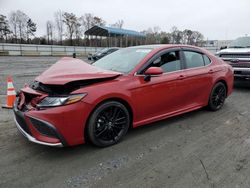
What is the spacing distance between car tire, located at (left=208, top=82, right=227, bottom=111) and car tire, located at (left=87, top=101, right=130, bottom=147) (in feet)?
8.10

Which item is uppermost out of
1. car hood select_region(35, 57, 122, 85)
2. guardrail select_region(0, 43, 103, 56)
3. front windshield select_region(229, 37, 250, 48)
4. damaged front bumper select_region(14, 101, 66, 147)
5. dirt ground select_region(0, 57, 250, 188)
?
guardrail select_region(0, 43, 103, 56)

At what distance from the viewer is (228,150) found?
10.8 feet

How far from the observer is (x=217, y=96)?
16.9ft

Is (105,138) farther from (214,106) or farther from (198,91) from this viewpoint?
(214,106)

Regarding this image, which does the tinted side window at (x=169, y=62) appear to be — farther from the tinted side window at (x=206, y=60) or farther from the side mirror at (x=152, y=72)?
the tinted side window at (x=206, y=60)

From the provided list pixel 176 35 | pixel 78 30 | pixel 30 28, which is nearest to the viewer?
pixel 78 30

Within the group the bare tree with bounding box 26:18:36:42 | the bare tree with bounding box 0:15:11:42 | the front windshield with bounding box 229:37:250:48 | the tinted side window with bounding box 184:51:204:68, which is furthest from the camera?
the bare tree with bounding box 26:18:36:42

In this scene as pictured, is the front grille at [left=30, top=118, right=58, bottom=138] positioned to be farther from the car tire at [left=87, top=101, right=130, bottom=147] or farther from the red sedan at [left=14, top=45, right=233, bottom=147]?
the car tire at [left=87, top=101, right=130, bottom=147]

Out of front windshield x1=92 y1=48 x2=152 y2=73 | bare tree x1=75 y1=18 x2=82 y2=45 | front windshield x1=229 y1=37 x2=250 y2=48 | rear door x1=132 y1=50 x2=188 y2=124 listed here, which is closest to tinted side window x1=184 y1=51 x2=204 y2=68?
rear door x1=132 y1=50 x2=188 y2=124

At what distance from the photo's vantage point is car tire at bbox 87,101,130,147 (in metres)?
3.16

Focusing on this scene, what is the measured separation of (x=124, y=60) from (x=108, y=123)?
1.35m

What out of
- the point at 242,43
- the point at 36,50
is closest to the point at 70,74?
the point at 242,43

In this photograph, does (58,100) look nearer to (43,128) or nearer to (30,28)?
(43,128)

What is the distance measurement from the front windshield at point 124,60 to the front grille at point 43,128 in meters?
1.52
